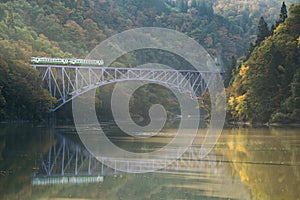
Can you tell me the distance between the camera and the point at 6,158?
2695 cm

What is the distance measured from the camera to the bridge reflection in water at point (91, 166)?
854 inches

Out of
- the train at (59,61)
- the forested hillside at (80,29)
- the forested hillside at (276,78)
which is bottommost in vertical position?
the forested hillside at (276,78)

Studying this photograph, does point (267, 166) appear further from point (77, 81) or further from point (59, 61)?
point (59, 61)

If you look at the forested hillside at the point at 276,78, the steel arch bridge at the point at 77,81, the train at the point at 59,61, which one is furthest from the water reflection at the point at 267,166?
the train at the point at 59,61

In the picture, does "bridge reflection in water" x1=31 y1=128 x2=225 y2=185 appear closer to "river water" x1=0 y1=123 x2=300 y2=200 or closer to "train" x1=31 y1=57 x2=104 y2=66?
"river water" x1=0 y1=123 x2=300 y2=200

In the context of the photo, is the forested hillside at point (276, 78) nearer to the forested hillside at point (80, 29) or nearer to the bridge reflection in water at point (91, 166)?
the forested hillside at point (80, 29)

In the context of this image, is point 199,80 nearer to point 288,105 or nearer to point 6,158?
point 288,105

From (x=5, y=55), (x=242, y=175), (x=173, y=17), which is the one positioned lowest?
(x=242, y=175)

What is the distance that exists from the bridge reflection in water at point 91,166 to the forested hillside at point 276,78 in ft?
97.8

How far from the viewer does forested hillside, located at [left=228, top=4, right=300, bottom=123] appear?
59250 millimetres

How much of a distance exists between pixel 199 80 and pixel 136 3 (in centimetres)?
6842

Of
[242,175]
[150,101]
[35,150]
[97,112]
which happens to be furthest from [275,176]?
[150,101]

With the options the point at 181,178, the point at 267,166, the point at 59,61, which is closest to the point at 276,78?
the point at 59,61

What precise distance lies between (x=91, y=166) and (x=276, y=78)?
39.4m
